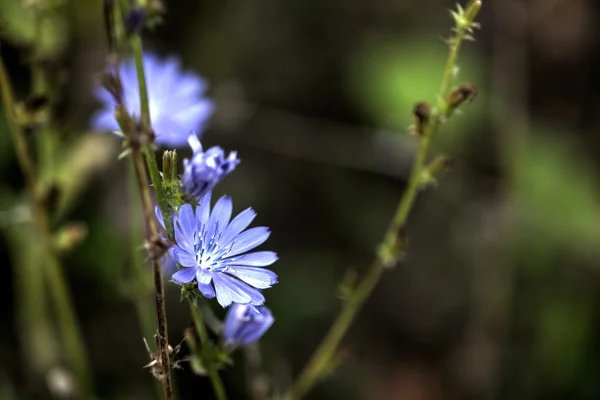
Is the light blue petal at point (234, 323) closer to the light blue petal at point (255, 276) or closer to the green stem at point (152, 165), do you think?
the light blue petal at point (255, 276)

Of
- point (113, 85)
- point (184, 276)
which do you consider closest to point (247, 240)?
point (184, 276)

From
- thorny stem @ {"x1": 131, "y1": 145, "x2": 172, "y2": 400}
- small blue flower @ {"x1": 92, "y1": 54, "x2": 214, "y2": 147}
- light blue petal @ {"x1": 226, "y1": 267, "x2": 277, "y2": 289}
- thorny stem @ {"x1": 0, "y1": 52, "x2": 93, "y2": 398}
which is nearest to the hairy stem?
thorny stem @ {"x1": 131, "y1": 145, "x2": 172, "y2": 400}

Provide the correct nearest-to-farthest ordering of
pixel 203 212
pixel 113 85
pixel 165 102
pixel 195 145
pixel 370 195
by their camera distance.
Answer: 1. pixel 113 85
2. pixel 195 145
3. pixel 203 212
4. pixel 165 102
5. pixel 370 195

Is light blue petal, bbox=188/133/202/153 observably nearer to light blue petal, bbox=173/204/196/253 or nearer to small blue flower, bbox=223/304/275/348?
light blue petal, bbox=173/204/196/253

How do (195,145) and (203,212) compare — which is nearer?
(195,145)

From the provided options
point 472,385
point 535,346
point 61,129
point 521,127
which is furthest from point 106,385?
point 521,127

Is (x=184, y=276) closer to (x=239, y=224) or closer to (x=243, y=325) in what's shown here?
(x=239, y=224)
